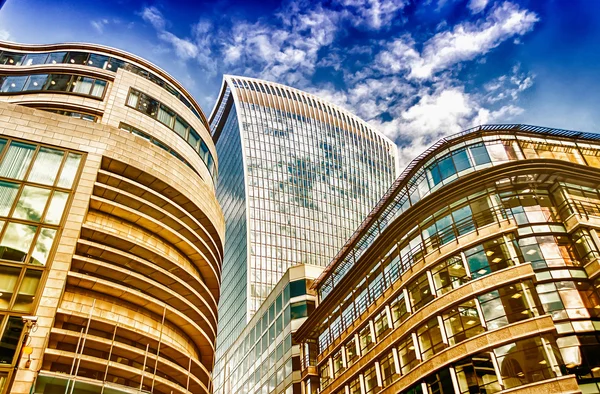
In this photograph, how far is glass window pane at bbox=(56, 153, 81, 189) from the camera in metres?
37.5

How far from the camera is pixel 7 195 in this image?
3469 centimetres

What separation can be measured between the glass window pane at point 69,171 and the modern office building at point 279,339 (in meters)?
28.7

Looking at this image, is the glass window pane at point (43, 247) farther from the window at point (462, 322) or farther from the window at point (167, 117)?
the window at point (462, 322)

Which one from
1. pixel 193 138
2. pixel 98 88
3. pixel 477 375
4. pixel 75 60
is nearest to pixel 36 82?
pixel 75 60

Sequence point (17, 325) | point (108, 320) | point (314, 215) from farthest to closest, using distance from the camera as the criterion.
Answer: point (314, 215) → point (108, 320) → point (17, 325)

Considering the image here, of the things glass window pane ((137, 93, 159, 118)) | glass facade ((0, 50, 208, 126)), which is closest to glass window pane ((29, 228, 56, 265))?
glass window pane ((137, 93, 159, 118))

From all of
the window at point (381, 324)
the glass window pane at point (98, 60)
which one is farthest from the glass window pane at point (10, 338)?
the glass window pane at point (98, 60)

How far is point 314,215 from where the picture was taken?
482ft

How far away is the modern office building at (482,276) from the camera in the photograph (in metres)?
28.7

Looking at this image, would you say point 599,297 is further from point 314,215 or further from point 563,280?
point 314,215

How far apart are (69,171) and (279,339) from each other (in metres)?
31.5

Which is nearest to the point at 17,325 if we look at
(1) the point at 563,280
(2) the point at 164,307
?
(2) the point at 164,307

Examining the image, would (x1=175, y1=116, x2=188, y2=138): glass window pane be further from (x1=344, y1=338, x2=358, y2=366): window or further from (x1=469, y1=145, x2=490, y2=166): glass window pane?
(x1=469, y1=145, x2=490, y2=166): glass window pane

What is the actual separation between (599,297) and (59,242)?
118 ft
